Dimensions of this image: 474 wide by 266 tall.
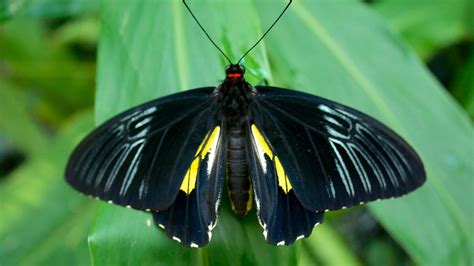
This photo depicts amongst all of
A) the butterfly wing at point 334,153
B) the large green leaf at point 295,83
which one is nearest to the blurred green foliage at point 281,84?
the large green leaf at point 295,83

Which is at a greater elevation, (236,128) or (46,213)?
(46,213)

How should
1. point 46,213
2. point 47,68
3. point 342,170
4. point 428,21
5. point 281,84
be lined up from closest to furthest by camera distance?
point 342,170 < point 46,213 < point 281,84 < point 428,21 < point 47,68

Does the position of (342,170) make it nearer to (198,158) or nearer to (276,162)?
(276,162)

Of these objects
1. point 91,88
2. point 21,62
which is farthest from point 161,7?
point 21,62

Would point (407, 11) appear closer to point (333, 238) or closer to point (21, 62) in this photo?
point (333, 238)

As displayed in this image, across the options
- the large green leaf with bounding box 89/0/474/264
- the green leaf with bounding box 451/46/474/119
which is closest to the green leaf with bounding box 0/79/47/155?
the large green leaf with bounding box 89/0/474/264

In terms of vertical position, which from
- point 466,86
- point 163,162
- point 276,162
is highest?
point 163,162

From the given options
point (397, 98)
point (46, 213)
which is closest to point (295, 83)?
point (397, 98)
